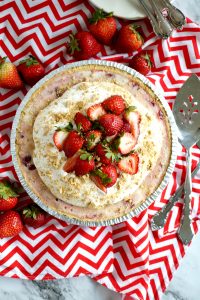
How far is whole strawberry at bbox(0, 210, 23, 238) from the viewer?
2273mm

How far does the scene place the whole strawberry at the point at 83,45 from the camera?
2289 mm

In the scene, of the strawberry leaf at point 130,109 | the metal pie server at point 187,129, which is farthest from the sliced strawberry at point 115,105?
the metal pie server at point 187,129

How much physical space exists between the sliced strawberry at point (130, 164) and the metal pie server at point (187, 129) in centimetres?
33

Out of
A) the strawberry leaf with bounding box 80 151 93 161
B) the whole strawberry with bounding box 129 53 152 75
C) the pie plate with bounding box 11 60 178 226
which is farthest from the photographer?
the whole strawberry with bounding box 129 53 152 75

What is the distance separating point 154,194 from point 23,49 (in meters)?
0.87

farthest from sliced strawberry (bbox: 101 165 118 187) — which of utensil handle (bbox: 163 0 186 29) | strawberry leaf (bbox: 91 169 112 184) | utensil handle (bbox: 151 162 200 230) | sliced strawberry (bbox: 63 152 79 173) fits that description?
utensil handle (bbox: 163 0 186 29)

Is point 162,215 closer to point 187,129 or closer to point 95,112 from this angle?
point 187,129

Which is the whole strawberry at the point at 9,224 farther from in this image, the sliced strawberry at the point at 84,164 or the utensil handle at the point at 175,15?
the utensil handle at the point at 175,15

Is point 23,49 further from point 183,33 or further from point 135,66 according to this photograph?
point 183,33

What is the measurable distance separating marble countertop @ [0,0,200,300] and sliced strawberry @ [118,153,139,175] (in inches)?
21.6

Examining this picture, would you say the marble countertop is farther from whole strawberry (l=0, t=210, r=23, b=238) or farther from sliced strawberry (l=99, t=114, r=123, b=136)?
sliced strawberry (l=99, t=114, r=123, b=136)

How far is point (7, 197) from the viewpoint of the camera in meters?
2.24


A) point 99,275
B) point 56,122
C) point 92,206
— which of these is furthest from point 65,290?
point 56,122

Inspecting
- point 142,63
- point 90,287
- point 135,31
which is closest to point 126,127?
point 142,63
